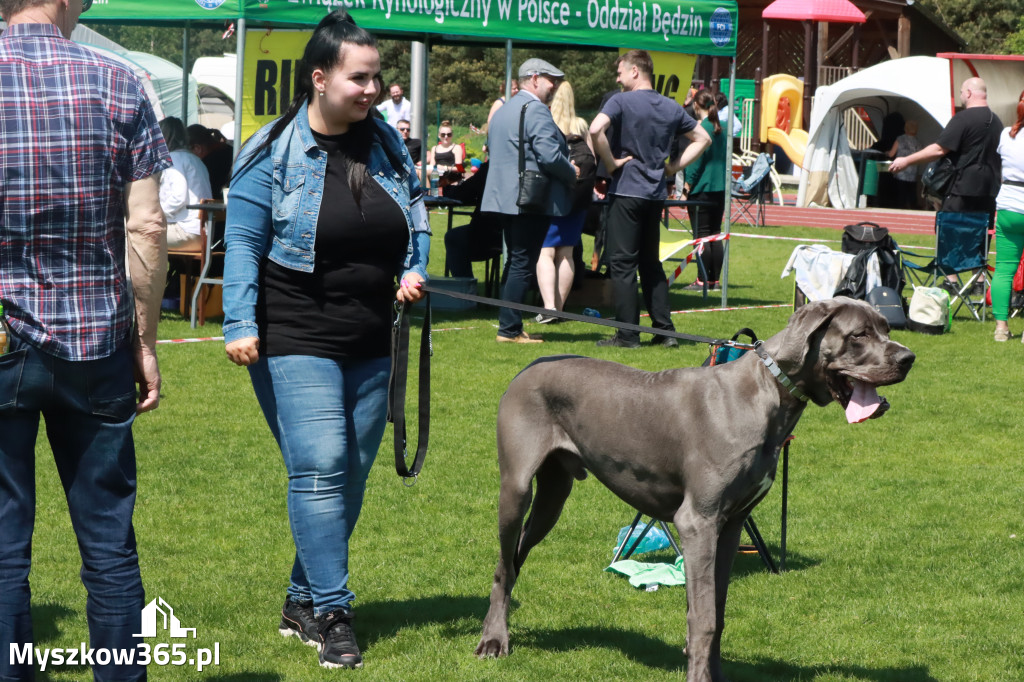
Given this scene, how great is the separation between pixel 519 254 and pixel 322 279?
652 cm

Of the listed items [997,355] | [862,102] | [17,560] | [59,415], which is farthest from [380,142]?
[862,102]

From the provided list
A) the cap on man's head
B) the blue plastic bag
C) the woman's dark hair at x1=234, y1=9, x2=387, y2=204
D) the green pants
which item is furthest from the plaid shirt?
the green pants

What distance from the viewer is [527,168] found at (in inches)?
413

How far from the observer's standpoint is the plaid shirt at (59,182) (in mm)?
3123

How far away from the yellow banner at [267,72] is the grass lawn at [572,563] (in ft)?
11.3

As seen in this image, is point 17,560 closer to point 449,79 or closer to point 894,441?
point 894,441

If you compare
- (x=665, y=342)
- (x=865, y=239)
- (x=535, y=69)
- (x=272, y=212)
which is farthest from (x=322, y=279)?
(x=865, y=239)

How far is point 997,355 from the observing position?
10.8 m

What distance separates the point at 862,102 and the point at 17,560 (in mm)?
27482

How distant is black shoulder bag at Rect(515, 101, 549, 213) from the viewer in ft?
34.1

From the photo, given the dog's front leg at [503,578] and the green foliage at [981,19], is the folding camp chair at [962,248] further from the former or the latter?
the green foliage at [981,19]

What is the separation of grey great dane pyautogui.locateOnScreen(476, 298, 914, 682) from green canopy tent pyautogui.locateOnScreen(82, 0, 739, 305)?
7.08 metres

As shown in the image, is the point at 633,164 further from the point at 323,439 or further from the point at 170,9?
the point at 323,439

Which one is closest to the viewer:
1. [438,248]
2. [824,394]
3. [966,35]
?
[824,394]
